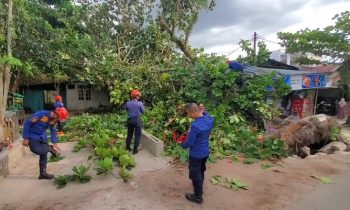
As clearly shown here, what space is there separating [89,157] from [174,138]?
8.03 ft

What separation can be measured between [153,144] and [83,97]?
45.8 ft

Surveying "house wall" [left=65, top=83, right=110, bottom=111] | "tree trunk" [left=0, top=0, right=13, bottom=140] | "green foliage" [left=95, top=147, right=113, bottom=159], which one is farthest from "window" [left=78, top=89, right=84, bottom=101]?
"green foliage" [left=95, top=147, right=113, bottom=159]

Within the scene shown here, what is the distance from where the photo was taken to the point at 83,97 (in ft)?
67.8

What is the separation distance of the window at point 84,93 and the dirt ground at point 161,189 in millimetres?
13548

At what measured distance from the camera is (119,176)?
20.8 ft

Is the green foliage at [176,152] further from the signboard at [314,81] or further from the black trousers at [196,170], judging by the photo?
the signboard at [314,81]

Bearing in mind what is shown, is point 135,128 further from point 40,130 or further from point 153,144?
point 40,130

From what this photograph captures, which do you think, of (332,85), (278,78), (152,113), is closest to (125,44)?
(152,113)

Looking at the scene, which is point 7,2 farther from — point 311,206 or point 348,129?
point 348,129

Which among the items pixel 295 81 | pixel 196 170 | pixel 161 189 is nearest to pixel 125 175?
pixel 161 189

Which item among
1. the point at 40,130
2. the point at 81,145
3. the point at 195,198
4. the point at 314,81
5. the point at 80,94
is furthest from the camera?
the point at 80,94

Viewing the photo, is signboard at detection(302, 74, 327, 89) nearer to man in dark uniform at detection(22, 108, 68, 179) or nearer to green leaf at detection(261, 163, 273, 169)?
green leaf at detection(261, 163, 273, 169)

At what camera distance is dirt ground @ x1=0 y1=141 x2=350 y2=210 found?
5.20 m

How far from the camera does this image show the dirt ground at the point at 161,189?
5.20m
